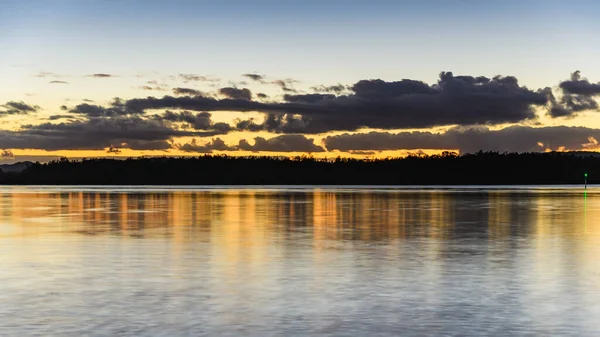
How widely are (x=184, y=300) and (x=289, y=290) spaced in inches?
77.1

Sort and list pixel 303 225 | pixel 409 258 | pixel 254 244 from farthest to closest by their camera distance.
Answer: pixel 303 225 → pixel 254 244 → pixel 409 258

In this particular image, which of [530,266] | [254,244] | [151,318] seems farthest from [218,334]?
[254,244]

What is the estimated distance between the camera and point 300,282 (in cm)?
1504

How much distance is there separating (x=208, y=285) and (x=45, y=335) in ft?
15.2

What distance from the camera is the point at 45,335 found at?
33.8 feet

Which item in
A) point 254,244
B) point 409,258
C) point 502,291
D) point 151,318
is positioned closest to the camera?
point 151,318

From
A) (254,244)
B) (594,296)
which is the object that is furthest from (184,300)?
(254,244)

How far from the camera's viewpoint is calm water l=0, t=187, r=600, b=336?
1095 cm

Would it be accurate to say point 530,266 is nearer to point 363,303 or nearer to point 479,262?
point 479,262

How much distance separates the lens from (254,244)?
2311 centimetres

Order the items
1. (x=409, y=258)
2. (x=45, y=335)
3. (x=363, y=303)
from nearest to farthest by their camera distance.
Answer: (x=45, y=335), (x=363, y=303), (x=409, y=258)

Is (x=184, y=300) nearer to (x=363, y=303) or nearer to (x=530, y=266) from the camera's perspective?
(x=363, y=303)

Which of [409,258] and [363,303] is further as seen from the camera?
[409,258]

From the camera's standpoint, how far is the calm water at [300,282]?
11.0 meters
